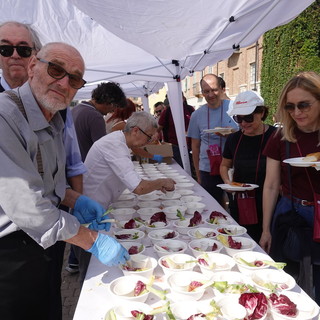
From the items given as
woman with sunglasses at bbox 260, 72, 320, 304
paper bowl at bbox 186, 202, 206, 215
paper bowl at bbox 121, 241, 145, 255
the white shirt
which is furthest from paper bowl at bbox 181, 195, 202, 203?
paper bowl at bbox 121, 241, 145, 255

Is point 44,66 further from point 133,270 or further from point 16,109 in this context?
point 133,270

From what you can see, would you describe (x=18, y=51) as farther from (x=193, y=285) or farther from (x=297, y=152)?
(x=297, y=152)

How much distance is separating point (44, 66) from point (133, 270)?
1.04 metres

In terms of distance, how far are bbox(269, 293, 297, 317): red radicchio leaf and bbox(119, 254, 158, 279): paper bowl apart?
0.53 meters

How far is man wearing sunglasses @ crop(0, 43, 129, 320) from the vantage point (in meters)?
1.15

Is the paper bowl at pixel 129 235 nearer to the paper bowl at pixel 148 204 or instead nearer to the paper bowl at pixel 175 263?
the paper bowl at pixel 175 263

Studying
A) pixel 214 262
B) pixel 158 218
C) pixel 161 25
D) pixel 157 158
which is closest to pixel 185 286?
pixel 214 262

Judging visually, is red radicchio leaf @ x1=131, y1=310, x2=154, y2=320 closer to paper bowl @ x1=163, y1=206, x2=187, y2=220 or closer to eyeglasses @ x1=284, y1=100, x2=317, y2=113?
paper bowl @ x1=163, y1=206, x2=187, y2=220

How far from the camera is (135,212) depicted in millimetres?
2316

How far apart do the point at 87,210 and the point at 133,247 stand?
414 mm

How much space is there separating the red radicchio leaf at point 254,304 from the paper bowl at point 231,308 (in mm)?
18

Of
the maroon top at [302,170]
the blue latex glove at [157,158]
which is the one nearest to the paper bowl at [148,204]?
the maroon top at [302,170]

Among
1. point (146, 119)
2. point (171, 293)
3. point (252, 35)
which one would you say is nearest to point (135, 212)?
point (146, 119)

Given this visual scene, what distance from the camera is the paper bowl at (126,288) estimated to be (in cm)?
116
